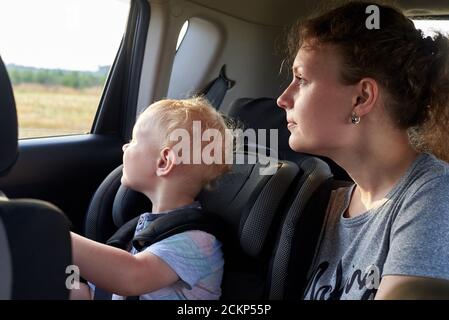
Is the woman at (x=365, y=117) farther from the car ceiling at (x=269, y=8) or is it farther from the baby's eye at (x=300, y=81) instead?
the car ceiling at (x=269, y=8)

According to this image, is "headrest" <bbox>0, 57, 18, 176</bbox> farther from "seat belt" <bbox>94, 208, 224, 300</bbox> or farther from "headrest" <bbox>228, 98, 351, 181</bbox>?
"headrest" <bbox>228, 98, 351, 181</bbox>

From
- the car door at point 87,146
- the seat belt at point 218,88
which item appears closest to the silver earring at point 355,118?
→ the car door at point 87,146

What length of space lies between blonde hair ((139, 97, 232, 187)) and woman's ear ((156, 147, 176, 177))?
0.02 meters

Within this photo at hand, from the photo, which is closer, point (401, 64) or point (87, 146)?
point (401, 64)

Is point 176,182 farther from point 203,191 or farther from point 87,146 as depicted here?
point 87,146

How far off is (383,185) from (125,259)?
0.60 metres

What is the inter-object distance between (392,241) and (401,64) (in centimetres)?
43

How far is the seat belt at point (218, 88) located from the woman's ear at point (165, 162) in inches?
53.1

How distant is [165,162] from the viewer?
1631mm

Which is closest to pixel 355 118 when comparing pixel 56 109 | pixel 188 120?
pixel 188 120

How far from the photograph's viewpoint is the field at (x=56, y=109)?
2.21 m

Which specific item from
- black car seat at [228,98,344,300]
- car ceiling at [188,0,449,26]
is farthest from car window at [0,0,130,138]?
black car seat at [228,98,344,300]

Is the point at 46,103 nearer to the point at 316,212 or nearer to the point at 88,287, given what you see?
the point at 88,287

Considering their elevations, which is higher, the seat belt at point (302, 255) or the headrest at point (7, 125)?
the headrest at point (7, 125)
